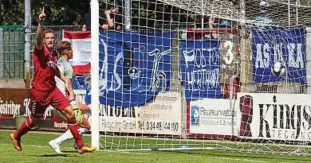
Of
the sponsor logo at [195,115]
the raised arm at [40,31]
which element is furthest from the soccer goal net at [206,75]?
the raised arm at [40,31]

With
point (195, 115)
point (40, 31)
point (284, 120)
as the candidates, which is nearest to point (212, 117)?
point (195, 115)

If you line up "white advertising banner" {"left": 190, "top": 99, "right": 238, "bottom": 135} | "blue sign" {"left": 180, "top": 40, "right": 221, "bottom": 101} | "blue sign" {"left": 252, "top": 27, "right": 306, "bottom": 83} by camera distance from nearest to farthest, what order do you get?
"blue sign" {"left": 252, "top": 27, "right": 306, "bottom": 83} → "white advertising banner" {"left": 190, "top": 99, "right": 238, "bottom": 135} → "blue sign" {"left": 180, "top": 40, "right": 221, "bottom": 101}

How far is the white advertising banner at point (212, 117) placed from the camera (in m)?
19.8

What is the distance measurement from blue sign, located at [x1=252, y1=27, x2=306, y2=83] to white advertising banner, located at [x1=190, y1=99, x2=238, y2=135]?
1059mm

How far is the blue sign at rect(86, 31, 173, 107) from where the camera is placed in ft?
66.1

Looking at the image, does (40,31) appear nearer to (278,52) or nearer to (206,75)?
(278,52)

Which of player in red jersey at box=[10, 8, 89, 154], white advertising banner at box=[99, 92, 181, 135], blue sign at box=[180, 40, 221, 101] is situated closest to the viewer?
player in red jersey at box=[10, 8, 89, 154]

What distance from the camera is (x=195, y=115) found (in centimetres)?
2052

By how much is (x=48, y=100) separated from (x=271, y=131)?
6.52 meters

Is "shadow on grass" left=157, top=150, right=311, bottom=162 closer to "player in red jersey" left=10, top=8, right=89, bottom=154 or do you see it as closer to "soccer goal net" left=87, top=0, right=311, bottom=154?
"soccer goal net" left=87, top=0, right=311, bottom=154

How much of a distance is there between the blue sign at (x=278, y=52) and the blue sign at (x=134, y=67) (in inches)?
86.5

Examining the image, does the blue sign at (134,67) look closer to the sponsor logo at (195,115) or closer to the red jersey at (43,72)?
the sponsor logo at (195,115)

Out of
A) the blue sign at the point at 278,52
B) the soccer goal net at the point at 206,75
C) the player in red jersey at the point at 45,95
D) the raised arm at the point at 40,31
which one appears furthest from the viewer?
the blue sign at the point at 278,52

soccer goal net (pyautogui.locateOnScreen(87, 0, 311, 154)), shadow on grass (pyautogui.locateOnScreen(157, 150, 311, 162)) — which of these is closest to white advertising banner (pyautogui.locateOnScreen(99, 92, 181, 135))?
soccer goal net (pyautogui.locateOnScreen(87, 0, 311, 154))
